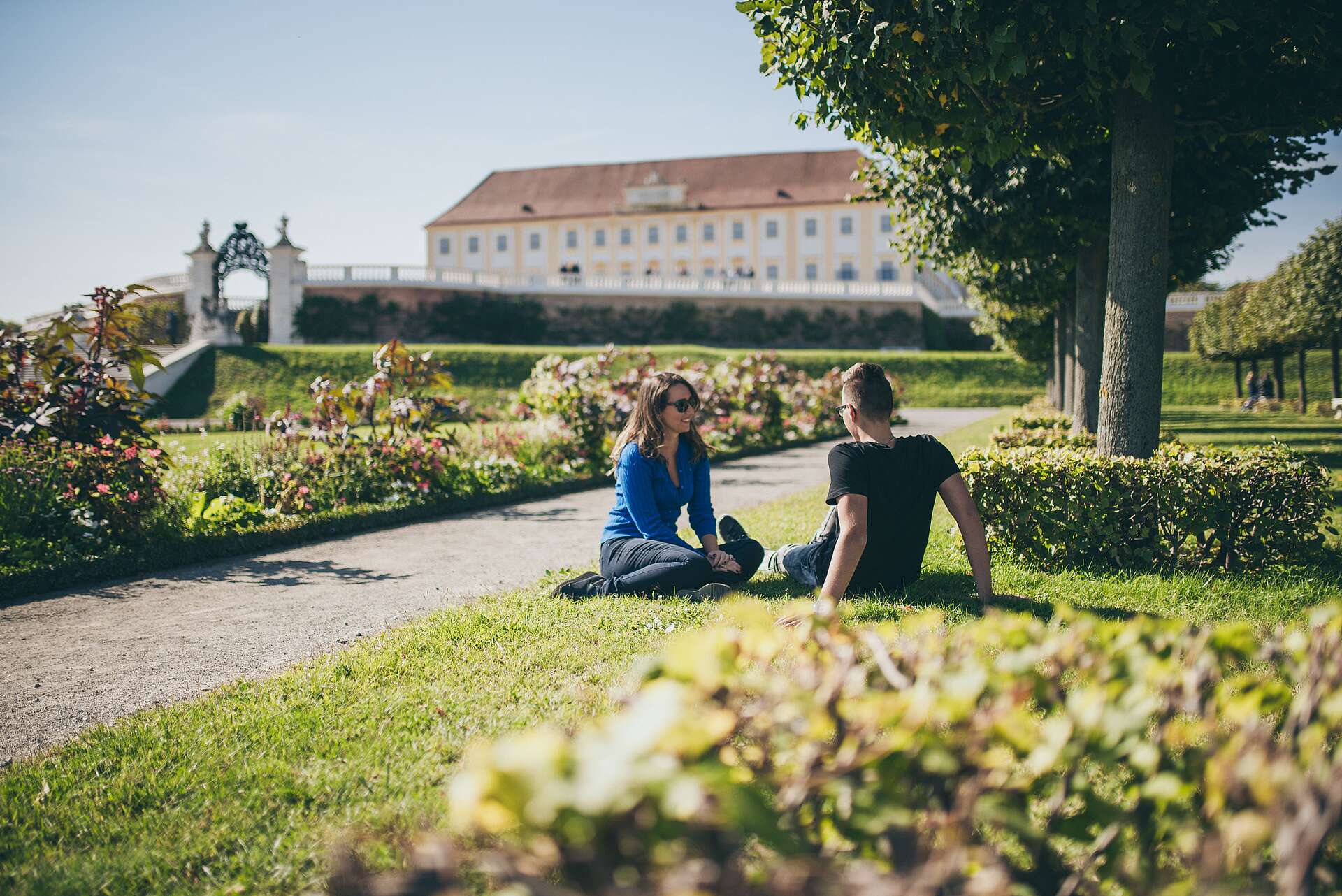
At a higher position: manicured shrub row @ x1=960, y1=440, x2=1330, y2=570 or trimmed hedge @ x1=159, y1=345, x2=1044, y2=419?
trimmed hedge @ x1=159, y1=345, x2=1044, y2=419

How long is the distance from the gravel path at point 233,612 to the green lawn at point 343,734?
1.24ft

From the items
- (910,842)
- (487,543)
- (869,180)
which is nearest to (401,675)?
(910,842)

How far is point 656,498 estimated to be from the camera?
5301 millimetres

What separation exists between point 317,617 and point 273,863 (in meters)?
2.86

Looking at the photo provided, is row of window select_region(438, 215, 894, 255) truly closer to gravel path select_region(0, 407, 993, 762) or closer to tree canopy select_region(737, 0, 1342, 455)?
tree canopy select_region(737, 0, 1342, 455)

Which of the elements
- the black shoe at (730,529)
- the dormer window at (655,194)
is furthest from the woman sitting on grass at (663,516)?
the dormer window at (655,194)

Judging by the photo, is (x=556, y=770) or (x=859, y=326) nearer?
(x=556, y=770)

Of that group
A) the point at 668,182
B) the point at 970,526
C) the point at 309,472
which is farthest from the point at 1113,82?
the point at 668,182

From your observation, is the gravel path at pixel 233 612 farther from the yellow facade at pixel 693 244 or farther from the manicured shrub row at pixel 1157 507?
the yellow facade at pixel 693 244

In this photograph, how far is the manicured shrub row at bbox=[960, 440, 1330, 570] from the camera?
17.0 ft

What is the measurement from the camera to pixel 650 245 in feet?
202

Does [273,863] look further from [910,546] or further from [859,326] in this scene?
[859,326]

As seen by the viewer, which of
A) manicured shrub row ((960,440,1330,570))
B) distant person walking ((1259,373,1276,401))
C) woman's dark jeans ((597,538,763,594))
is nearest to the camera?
woman's dark jeans ((597,538,763,594))

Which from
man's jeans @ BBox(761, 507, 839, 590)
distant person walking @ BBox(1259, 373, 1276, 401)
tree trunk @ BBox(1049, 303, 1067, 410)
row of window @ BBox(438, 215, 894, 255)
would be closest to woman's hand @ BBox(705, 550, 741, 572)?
man's jeans @ BBox(761, 507, 839, 590)
